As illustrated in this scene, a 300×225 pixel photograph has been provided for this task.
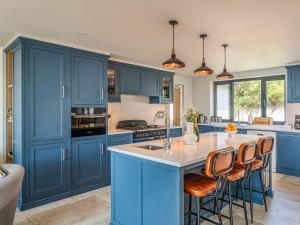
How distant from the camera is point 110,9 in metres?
2.37

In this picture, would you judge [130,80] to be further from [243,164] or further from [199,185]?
[199,185]

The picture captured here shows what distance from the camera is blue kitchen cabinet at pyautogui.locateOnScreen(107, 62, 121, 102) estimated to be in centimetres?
453

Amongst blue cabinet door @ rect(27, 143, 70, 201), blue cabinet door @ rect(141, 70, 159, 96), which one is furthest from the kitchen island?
blue cabinet door @ rect(141, 70, 159, 96)

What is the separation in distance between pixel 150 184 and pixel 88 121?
83.1 inches

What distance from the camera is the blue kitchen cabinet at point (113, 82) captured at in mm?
4527

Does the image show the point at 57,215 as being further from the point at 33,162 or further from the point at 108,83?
the point at 108,83

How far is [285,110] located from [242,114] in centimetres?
111

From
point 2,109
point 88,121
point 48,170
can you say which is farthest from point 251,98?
point 2,109

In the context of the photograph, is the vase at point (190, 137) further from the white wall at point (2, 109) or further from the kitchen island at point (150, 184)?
the white wall at point (2, 109)

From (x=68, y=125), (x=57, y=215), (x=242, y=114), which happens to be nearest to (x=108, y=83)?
(x=68, y=125)

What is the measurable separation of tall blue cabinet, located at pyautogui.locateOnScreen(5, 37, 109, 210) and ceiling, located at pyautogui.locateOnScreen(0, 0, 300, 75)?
0.30 metres

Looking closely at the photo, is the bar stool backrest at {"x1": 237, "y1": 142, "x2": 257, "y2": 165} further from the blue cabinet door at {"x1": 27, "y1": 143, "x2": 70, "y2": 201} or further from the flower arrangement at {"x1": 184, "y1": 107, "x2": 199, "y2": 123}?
the blue cabinet door at {"x1": 27, "y1": 143, "x2": 70, "y2": 201}

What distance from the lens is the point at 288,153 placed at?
4.89 metres

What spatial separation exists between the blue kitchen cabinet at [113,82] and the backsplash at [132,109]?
1.28 feet
